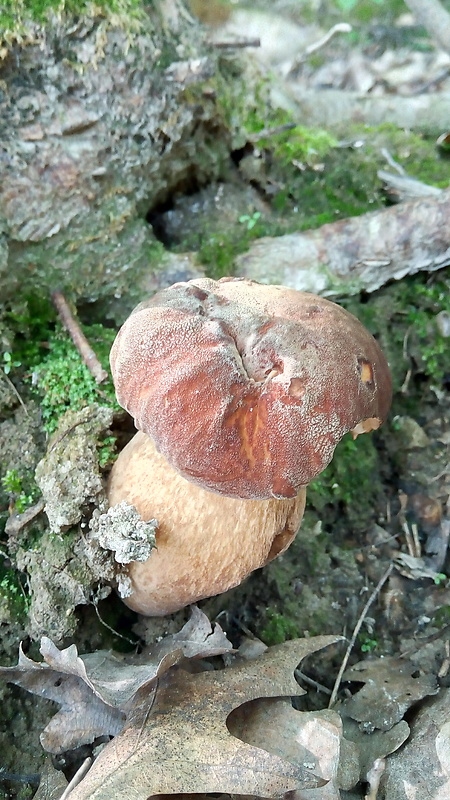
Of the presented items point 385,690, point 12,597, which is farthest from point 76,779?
point 385,690

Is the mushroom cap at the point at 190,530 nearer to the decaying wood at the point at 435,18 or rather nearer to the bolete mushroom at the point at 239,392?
the bolete mushroom at the point at 239,392

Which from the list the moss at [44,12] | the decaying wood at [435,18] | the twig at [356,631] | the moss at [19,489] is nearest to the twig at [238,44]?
the moss at [44,12]

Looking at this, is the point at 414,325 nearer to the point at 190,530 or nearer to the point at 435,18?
the point at 190,530

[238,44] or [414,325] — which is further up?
[238,44]

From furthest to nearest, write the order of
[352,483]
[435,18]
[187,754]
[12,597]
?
[435,18] → [352,483] → [12,597] → [187,754]

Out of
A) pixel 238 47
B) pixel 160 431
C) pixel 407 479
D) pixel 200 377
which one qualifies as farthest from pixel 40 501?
pixel 238 47

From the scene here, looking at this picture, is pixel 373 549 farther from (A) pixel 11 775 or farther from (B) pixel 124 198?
(B) pixel 124 198

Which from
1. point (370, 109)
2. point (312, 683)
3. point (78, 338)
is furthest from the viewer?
point (370, 109)
